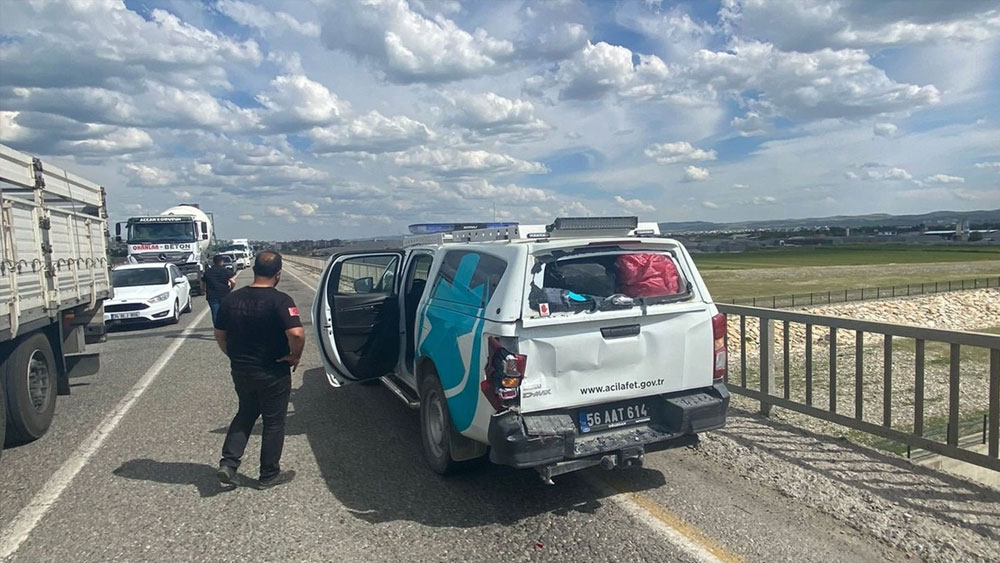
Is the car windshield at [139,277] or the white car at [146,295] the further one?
the car windshield at [139,277]

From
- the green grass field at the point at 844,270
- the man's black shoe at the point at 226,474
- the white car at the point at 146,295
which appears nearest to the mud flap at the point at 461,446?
the man's black shoe at the point at 226,474

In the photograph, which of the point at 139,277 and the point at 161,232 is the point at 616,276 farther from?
the point at 161,232

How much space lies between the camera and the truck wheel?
6055 mm

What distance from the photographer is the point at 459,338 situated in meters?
4.77

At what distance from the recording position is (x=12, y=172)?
6.11 m

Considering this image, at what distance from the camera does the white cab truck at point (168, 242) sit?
86.9ft

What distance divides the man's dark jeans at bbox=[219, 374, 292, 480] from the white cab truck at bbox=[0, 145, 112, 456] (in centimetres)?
211

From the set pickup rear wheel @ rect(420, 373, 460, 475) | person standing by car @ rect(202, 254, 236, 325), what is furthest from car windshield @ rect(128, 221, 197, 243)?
pickup rear wheel @ rect(420, 373, 460, 475)

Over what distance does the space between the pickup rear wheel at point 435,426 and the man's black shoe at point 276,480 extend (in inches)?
41.1

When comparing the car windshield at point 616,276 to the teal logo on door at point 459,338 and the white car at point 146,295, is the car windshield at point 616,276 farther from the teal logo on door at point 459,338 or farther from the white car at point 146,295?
the white car at point 146,295

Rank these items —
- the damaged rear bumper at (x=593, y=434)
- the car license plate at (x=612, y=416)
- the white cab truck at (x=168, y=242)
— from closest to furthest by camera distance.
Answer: the damaged rear bumper at (x=593, y=434), the car license plate at (x=612, y=416), the white cab truck at (x=168, y=242)

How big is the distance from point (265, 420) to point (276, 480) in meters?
0.45

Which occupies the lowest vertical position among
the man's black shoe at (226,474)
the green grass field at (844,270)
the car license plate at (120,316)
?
the green grass field at (844,270)

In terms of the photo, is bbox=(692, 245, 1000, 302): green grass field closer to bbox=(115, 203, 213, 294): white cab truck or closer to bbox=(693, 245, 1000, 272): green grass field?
bbox=(693, 245, 1000, 272): green grass field
